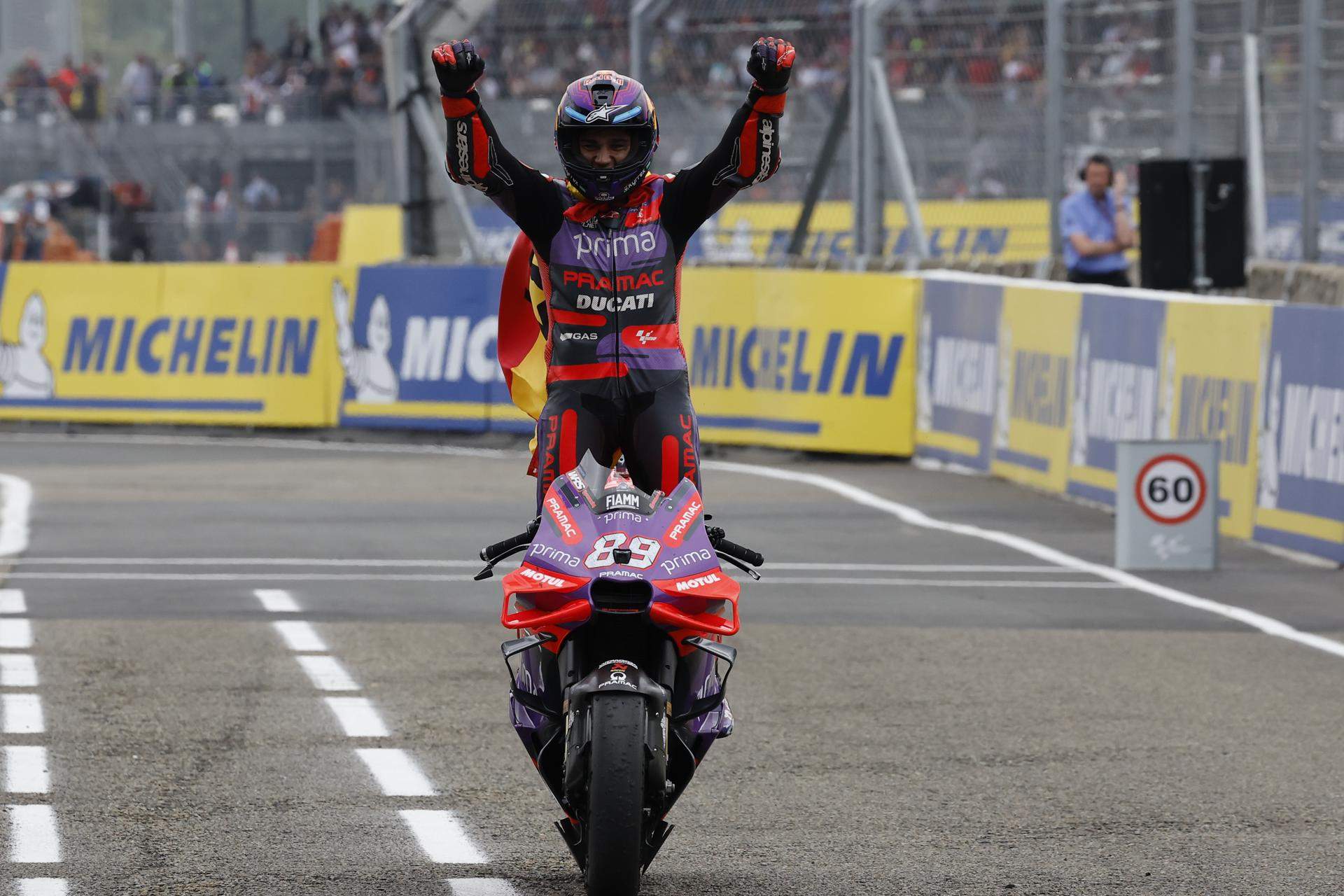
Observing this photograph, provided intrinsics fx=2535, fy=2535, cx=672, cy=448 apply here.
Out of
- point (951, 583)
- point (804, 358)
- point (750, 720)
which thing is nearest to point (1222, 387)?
point (951, 583)

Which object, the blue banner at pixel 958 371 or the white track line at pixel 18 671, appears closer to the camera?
the white track line at pixel 18 671

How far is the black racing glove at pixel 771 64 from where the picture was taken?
646cm

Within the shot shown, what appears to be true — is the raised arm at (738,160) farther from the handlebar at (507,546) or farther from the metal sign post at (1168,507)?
the metal sign post at (1168,507)

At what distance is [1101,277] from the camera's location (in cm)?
1881

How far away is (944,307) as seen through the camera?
18.5 m

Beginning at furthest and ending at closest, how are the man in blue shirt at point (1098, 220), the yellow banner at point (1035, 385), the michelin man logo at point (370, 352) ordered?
the michelin man logo at point (370, 352) → the man in blue shirt at point (1098, 220) → the yellow banner at point (1035, 385)

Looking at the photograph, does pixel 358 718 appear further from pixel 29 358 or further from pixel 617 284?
pixel 29 358

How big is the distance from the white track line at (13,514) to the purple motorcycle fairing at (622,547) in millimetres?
8056

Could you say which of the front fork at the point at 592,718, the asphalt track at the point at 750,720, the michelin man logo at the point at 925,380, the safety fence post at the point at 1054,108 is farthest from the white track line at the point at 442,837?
the safety fence post at the point at 1054,108

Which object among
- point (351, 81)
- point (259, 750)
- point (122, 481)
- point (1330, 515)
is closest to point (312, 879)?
point (259, 750)

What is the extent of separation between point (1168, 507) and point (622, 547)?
7545 mm

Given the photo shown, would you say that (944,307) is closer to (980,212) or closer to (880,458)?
(880,458)

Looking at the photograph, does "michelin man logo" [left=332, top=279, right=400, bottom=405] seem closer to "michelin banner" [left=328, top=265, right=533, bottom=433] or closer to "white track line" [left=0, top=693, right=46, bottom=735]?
"michelin banner" [left=328, top=265, right=533, bottom=433]

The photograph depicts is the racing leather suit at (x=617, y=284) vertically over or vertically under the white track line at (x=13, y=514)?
over
